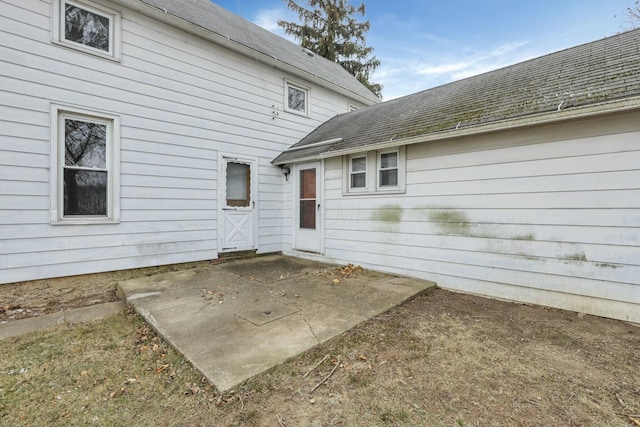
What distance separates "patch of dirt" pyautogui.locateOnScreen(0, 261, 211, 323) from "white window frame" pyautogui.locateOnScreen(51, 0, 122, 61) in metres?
3.61

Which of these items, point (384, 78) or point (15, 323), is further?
point (384, 78)

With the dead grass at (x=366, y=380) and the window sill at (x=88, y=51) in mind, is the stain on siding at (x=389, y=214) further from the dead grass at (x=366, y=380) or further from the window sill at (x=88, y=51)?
the window sill at (x=88, y=51)

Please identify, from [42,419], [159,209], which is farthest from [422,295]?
[159,209]

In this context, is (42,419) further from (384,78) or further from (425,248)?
(384,78)

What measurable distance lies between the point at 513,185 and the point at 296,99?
5849mm

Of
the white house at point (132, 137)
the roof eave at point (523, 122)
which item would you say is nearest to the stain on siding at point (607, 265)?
the roof eave at point (523, 122)

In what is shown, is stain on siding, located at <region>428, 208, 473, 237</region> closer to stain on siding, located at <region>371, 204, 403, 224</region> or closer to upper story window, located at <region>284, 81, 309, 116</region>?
stain on siding, located at <region>371, 204, 403, 224</region>

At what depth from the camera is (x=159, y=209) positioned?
528 centimetres

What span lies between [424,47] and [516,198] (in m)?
11.0

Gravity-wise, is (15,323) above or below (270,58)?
below

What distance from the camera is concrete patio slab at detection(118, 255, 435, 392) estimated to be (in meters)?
2.47

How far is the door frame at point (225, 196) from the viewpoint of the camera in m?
6.13

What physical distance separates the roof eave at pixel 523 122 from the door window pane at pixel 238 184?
2738mm

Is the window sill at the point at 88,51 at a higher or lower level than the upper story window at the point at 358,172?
higher
